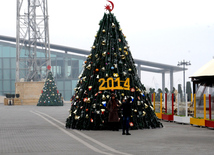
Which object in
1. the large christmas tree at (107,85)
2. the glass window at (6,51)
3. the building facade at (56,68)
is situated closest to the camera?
the large christmas tree at (107,85)

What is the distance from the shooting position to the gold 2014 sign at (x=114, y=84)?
20.6 metres

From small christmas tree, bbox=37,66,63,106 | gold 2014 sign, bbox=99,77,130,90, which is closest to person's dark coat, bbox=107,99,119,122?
gold 2014 sign, bbox=99,77,130,90

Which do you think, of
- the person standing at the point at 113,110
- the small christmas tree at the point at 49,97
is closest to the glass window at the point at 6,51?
the small christmas tree at the point at 49,97

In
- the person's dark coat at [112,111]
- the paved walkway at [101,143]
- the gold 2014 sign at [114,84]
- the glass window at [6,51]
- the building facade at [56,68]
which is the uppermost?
the glass window at [6,51]

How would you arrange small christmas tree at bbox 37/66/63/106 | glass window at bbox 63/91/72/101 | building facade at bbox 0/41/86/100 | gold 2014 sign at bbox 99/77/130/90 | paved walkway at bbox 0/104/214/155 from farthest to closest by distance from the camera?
glass window at bbox 63/91/72/101 → building facade at bbox 0/41/86/100 → small christmas tree at bbox 37/66/63/106 → gold 2014 sign at bbox 99/77/130/90 → paved walkway at bbox 0/104/214/155

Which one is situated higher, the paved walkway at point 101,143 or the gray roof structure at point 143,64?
the gray roof structure at point 143,64

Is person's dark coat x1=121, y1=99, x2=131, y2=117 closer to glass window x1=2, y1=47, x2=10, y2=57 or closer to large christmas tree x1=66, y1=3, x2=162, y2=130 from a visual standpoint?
large christmas tree x1=66, y1=3, x2=162, y2=130

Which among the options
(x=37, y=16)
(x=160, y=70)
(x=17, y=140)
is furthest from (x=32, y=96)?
(x=17, y=140)

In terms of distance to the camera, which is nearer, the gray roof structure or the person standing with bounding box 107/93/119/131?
the person standing with bounding box 107/93/119/131

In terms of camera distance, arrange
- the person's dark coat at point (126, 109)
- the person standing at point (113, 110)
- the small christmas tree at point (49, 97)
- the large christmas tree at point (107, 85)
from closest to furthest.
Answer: the person's dark coat at point (126, 109), the person standing at point (113, 110), the large christmas tree at point (107, 85), the small christmas tree at point (49, 97)

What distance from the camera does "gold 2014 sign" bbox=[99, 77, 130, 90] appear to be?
20.6 meters

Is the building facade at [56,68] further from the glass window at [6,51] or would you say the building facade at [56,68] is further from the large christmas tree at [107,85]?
the large christmas tree at [107,85]

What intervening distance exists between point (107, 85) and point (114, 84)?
0.27 meters

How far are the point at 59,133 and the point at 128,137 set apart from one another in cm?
298
